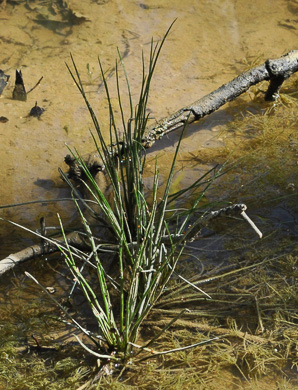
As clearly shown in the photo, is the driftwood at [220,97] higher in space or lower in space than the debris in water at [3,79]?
higher

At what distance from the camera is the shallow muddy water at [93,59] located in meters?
3.58

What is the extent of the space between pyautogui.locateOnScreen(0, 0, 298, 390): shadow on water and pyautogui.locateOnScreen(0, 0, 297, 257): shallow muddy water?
0.04 feet

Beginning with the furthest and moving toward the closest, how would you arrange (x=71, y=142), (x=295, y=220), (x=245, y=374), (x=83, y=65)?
(x=83, y=65) < (x=71, y=142) < (x=295, y=220) < (x=245, y=374)

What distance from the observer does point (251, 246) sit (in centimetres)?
300

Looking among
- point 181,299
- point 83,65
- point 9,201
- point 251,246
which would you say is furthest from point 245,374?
point 83,65

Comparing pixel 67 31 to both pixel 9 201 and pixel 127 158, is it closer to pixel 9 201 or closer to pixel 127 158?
pixel 9 201

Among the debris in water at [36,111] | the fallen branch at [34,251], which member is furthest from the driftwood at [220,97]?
the debris in water at [36,111]

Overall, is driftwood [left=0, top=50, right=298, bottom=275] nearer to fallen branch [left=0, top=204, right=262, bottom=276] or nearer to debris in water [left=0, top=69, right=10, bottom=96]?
fallen branch [left=0, top=204, right=262, bottom=276]

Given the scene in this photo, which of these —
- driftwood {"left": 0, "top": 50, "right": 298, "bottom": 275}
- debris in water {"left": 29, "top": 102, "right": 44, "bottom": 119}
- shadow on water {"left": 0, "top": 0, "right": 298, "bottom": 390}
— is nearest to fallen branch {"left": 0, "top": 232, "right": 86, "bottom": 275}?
shadow on water {"left": 0, "top": 0, "right": 298, "bottom": 390}

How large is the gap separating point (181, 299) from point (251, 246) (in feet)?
1.88

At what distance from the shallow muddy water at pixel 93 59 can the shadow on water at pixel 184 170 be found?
11 millimetres

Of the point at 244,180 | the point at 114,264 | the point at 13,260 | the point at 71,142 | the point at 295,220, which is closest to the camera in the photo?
the point at 13,260

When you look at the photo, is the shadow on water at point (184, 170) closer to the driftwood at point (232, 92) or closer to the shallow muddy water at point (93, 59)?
the shallow muddy water at point (93, 59)

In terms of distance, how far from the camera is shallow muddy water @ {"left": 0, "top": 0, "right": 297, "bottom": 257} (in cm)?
358
